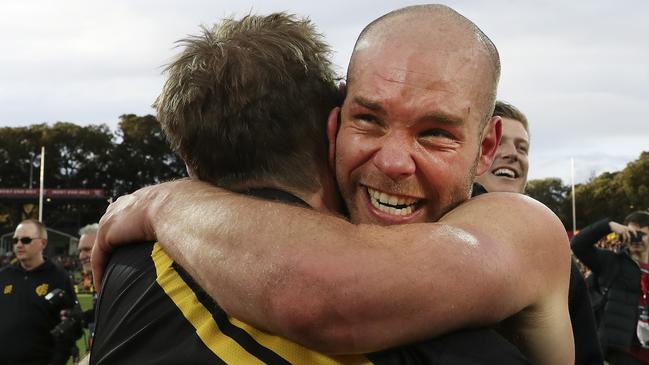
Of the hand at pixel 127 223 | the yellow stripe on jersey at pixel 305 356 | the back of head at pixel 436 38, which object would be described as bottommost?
the yellow stripe on jersey at pixel 305 356

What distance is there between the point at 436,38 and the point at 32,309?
8.02 meters

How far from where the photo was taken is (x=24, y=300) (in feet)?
28.9

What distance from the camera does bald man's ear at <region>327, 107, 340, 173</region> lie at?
206cm

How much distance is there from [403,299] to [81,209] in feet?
225

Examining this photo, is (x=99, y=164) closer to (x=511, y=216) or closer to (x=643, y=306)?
(x=643, y=306)

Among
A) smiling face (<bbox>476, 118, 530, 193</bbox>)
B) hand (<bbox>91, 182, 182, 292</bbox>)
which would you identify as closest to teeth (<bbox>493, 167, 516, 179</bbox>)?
smiling face (<bbox>476, 118, 530, 193</bbox>)

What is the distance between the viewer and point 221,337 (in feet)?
5.57

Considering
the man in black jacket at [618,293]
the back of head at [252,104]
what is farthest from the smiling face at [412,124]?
the man in black jacket at [618,293]

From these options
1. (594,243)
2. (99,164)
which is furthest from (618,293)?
(99,164)

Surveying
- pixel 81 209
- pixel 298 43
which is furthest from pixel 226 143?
pixel 81 209

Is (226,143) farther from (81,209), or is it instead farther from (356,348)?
(81,209)

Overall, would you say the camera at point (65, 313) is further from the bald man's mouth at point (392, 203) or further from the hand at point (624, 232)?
the bald man's mouth at point (392, 203)

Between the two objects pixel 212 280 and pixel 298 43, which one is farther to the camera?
pixel 298 43

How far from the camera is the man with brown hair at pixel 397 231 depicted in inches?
58.5
